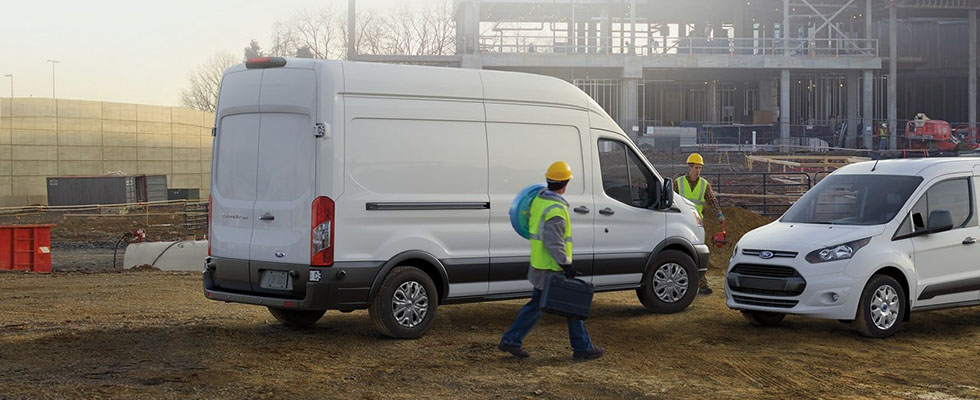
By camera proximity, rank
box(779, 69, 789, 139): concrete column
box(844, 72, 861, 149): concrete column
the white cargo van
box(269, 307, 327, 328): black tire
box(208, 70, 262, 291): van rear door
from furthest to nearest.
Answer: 1. box(844, 72, 861, 149): concrete column
2. box(779, 69, 789, 139): concrete column
3. box(269, 307, 327, 328): black tire
4. box(208, 70, 262, 291): van rear door
5. the white cargo van

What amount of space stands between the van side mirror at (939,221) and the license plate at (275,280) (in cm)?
629

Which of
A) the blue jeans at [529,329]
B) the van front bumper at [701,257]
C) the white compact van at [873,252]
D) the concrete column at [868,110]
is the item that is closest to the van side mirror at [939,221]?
the white compact van at [873,252]

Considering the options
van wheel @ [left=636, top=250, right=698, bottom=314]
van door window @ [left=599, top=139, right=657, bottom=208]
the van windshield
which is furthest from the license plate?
the van windshield

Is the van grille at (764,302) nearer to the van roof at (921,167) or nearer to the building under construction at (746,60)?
the van roof at (921,167)

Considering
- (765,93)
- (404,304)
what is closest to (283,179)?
(404,304)

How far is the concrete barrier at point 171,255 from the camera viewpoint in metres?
20.5

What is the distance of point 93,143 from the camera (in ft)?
172

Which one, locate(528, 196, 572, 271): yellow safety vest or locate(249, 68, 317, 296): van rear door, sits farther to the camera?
locate(249, 68, 317, 296): van rear door

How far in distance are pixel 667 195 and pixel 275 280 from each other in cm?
468

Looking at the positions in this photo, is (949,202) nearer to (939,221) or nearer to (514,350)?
(939,221)

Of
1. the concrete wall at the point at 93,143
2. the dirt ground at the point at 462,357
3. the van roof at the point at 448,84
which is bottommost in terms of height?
the dirt ground at the point at 462,357

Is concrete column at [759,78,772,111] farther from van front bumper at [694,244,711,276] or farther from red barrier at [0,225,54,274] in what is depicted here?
van front bumper at [694,244,711,276]

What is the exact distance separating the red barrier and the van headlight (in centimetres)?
1494

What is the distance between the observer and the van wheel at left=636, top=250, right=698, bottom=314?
1245 cm
